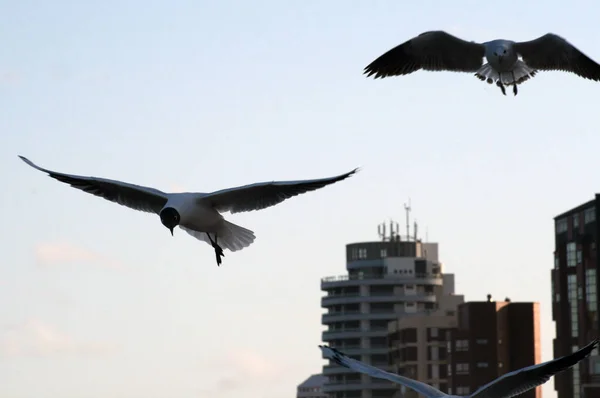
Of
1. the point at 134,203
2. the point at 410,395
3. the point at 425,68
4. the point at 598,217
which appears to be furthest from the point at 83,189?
the point at 410,395

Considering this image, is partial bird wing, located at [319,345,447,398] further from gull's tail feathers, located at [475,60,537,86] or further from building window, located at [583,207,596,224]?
building window, located at [583,207,596,224]

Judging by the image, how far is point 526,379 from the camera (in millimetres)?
31250

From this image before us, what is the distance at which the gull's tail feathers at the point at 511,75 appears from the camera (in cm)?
4031

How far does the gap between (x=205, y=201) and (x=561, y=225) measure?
105m

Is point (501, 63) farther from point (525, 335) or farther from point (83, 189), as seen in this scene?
point (525, 335)

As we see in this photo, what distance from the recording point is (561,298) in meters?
134

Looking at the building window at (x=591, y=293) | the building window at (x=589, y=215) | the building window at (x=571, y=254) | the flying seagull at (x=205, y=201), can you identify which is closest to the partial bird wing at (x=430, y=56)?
the flying seagull at (x=205, y=201)

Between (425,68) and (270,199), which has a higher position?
(425,68)

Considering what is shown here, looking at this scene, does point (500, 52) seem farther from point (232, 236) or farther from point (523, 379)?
point (523, 379)

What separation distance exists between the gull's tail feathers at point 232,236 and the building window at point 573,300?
314 feet

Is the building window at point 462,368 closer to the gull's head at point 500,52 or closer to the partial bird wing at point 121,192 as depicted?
the gull's head at point 500,52

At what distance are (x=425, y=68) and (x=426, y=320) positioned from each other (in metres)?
158

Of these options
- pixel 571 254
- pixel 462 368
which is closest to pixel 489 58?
pixel 571 254

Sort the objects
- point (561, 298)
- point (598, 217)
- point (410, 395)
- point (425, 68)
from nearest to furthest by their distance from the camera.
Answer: point (425, 68)
point (598, 217)
point (561, 298)
point (410, 395)
